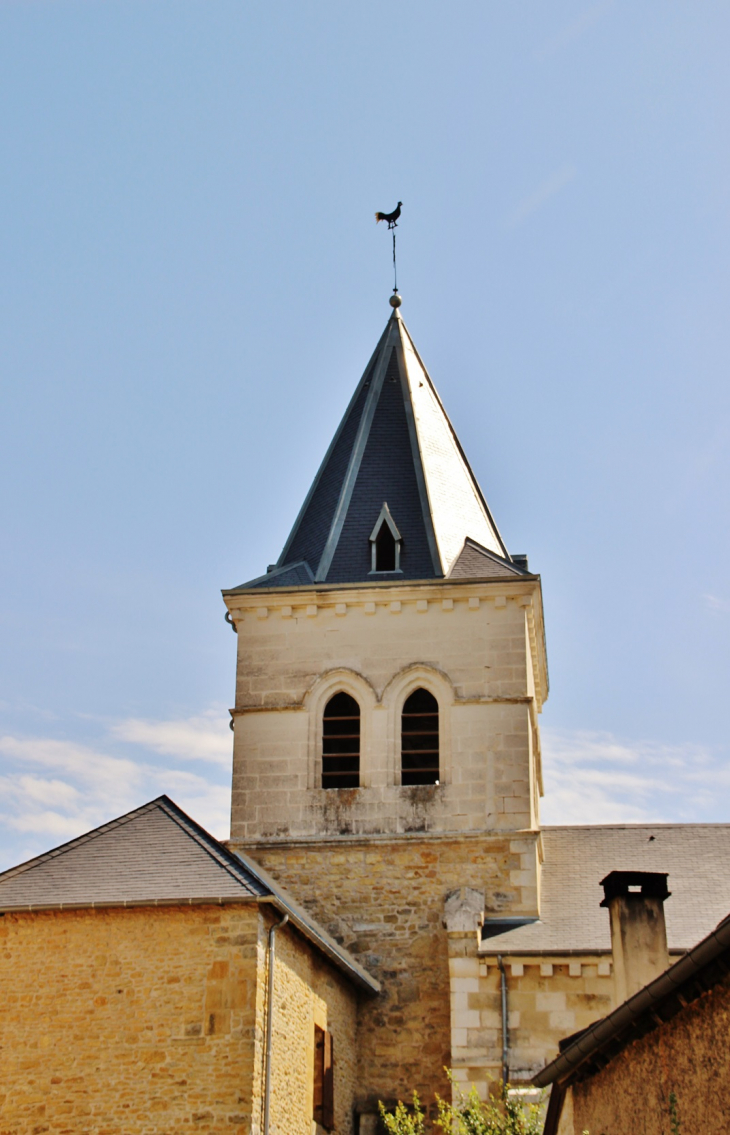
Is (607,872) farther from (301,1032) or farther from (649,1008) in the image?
(649,1008)

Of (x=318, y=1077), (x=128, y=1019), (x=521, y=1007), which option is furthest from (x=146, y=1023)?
(x=521, y=1007)

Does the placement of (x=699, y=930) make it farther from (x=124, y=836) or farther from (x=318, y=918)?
(x=124, y=836)

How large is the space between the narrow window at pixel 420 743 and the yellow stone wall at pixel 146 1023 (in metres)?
4.83

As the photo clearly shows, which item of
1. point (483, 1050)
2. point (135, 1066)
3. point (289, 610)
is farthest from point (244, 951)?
point (289, 610)

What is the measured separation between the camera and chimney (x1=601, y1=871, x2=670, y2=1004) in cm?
1108

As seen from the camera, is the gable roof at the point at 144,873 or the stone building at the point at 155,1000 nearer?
the stone building at the point at 155,1000

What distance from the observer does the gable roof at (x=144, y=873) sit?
12.7 m

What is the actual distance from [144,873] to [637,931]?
15.9 ft

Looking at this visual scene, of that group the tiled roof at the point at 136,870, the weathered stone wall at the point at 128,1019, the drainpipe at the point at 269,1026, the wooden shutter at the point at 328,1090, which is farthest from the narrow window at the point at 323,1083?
the tiled roof at the point at 136,870

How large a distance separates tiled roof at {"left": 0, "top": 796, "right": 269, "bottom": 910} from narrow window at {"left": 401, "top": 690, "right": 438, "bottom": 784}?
402 centimetres

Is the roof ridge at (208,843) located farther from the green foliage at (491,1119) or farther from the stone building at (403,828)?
the green foliage at (491,1119)

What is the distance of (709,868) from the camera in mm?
17266

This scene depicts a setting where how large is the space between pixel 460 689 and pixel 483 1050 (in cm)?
479

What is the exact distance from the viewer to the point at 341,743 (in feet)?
58.9
